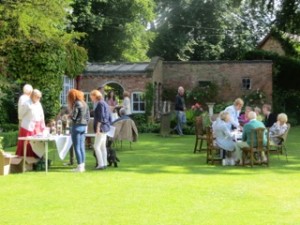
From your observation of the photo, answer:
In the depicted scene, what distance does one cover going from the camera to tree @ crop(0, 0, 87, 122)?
19.5 meters

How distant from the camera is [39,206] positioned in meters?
7.24

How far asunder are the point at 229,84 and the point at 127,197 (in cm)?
2250

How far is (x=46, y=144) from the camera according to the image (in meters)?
10.7

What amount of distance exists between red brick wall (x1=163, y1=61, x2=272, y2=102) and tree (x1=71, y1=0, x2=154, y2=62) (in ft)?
29.5

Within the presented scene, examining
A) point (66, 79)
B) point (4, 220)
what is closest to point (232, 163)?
point (4, 220)

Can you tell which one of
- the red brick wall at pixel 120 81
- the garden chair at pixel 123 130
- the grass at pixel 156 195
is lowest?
the grass at pixel 156 195

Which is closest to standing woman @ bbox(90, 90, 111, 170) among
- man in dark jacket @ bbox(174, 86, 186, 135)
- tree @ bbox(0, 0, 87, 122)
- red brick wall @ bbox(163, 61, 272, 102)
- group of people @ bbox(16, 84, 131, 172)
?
group of people @ bbox(16, 84, 131, 172)

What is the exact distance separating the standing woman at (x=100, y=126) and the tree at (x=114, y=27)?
81.4 feet

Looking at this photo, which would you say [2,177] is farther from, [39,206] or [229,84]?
[229,84]

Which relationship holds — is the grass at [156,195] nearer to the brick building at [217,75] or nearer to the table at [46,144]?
the table at [46,144]

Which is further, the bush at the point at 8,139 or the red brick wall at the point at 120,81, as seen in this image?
the red brick wall at the point at 120,81

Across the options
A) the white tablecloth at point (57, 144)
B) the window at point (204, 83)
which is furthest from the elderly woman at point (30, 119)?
the window at point (204, 83)

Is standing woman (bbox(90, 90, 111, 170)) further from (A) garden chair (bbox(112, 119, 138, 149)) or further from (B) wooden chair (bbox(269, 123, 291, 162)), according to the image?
(B) wooden chair (bbox(269, 123, 291, 162))

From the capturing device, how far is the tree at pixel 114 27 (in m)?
35.8
